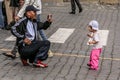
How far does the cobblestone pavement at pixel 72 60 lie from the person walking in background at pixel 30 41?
26 centimetres

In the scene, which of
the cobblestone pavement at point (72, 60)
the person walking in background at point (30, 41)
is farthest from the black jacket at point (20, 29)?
the cobblestone pavement at point (72, 60)

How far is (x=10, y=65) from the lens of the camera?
29.7ft

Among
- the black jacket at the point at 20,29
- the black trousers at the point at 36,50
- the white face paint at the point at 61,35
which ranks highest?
the black jacket at the point at 20,29

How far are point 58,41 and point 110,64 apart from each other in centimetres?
272

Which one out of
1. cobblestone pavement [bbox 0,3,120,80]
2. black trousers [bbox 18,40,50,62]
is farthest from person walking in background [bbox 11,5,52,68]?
cobblestone pavement [bbox 0,3,120,80]

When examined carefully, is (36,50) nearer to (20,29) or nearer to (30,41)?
(30,41)

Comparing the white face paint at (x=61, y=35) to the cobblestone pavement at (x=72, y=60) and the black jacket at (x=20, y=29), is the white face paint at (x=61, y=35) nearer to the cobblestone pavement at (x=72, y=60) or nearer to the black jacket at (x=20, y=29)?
the cobblestone pavement at (x=72, y=60)

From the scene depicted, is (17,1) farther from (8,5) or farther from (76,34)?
(76,34)

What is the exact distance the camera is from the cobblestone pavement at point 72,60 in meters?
8.24

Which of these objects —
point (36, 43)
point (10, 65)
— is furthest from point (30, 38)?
point (10, 65)

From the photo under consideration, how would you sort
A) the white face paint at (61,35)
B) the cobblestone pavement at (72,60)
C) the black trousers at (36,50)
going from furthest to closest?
the white face paint at (61,35) < the black trousers at (36,50) < the cobblestone pavement at (72,60)

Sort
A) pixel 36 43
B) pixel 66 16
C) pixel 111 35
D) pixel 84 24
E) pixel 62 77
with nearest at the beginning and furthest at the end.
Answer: pixel 62 77, pixel 36 43, pixel 111 35, pixel 84 24, pixel 66 16

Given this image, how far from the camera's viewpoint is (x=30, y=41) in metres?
8.61

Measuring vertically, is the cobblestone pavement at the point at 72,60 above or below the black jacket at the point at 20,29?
below
